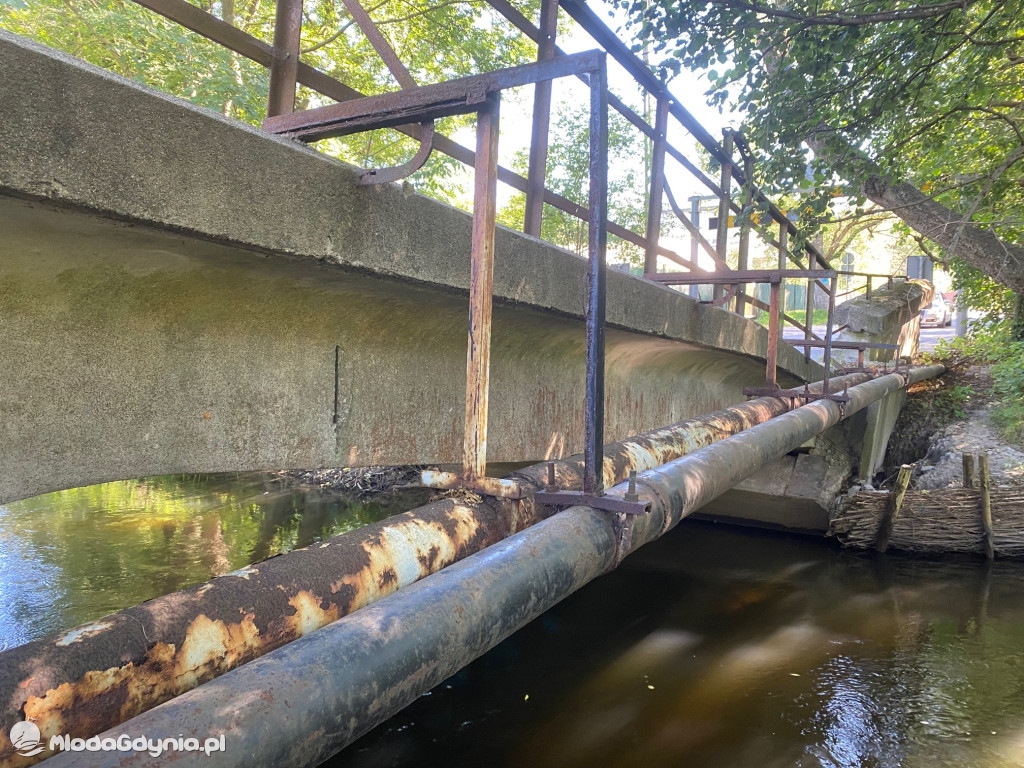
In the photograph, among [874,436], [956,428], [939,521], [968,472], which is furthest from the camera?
[956,428]

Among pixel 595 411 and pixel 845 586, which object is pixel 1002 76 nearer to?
pixel 845 586

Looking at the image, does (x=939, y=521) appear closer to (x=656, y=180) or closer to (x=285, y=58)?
(x=656, y=180)

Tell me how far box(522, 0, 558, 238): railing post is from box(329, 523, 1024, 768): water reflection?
3188mm

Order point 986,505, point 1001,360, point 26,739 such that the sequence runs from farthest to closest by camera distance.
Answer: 1. point 1001,360
2. point 986,505
3. point 26,739

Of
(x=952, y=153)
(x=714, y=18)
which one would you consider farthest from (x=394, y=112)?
(x=952, y=153)

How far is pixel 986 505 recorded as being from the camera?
7152 millimetres

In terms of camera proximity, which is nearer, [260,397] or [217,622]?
[217,622]

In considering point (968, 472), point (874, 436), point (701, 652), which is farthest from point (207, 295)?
point (874, 436)

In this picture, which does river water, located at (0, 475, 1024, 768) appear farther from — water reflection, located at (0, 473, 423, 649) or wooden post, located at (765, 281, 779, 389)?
wooden post, located at (765, 281, 779, 389)

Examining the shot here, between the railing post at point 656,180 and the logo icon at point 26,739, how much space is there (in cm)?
467

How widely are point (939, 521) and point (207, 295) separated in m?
7.95

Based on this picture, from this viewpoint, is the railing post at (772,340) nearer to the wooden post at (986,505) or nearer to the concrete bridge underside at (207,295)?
the concrete bridge underside at (207,295)

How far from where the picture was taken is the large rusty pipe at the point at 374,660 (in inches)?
36.9

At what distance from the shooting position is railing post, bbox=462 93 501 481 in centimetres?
204
